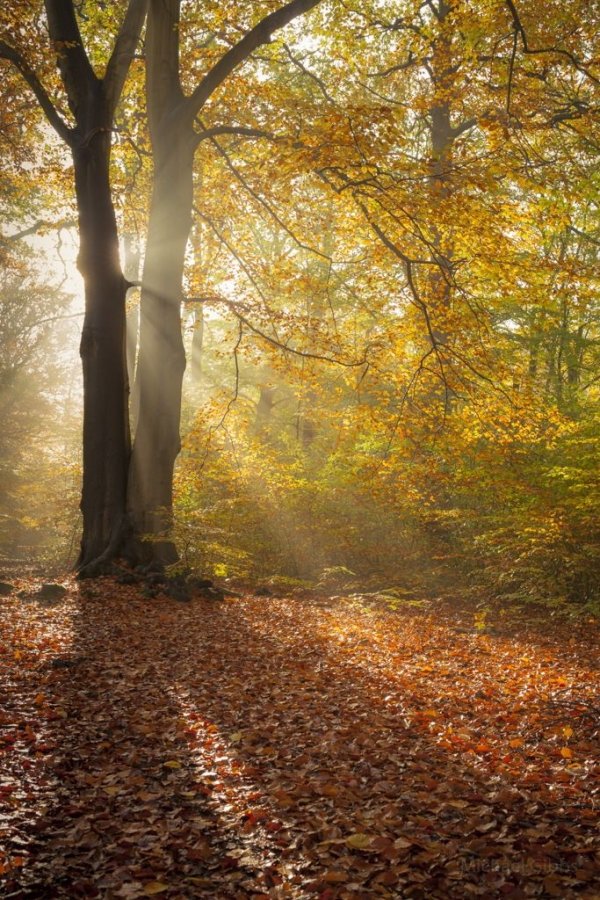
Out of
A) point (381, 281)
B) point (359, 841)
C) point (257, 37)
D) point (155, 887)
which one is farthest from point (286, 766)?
point (381, 281)

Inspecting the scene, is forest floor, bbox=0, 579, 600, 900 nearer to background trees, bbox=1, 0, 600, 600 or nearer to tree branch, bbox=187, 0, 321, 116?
background trees, bbox=1, 0, 600, 600

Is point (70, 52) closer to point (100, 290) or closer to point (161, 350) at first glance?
point (100, 290)

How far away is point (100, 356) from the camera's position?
422 inches

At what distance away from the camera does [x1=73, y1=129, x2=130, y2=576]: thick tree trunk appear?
1069 cm

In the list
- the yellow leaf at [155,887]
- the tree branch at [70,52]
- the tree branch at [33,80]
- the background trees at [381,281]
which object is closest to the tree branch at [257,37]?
the background trees at [381,281]

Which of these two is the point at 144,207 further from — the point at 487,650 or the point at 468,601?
the point at 487,650

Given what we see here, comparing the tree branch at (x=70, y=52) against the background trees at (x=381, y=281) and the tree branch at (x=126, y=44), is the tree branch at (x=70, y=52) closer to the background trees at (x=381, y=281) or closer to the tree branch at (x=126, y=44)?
the tree branch at (x=126, y=44)

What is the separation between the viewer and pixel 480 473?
37.7 feet

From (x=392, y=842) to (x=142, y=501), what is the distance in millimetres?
7916

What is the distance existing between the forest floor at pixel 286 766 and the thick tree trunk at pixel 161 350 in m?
2.69

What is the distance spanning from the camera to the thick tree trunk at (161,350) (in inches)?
417

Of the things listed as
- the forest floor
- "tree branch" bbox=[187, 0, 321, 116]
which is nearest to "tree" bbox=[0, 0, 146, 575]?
"tree branch" bbox=[187, 0, 321, 116]

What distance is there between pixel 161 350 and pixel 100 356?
986 millimetres

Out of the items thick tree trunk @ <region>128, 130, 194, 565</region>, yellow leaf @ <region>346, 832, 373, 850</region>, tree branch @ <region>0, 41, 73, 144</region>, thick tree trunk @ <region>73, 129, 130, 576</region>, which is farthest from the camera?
thick tree trunk @ <region>73, 129, 130, 576</region>
